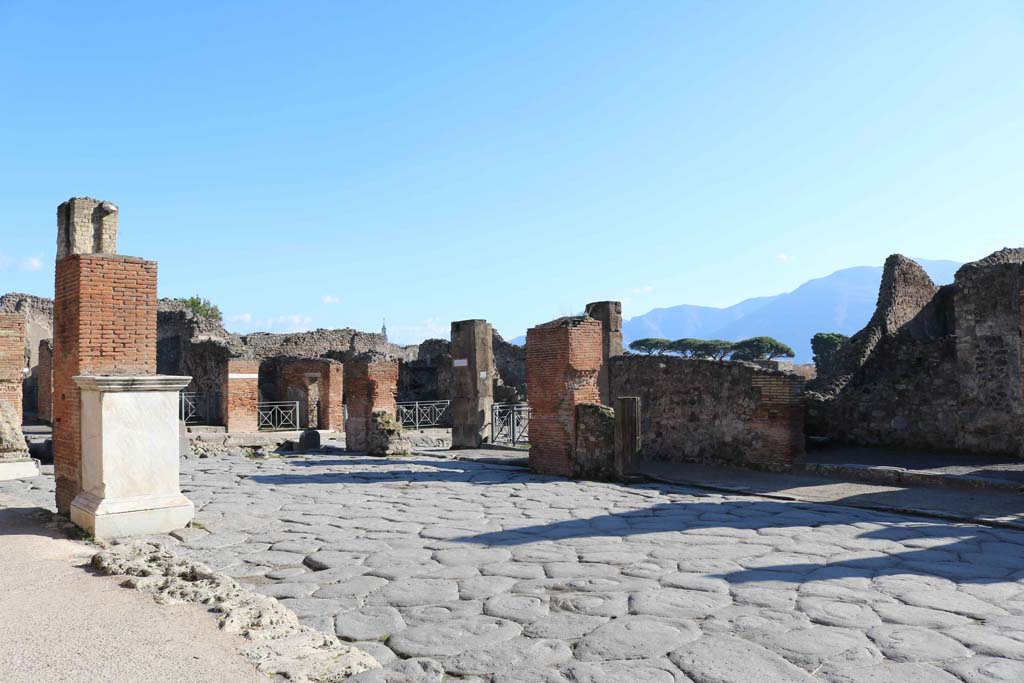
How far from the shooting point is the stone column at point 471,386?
50.9 feet

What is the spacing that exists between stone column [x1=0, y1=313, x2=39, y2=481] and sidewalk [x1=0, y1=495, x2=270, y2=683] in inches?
235

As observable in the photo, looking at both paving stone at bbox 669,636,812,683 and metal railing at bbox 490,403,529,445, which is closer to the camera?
paving stone at bbox 669,636,812,683

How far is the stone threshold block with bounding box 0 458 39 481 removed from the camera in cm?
943

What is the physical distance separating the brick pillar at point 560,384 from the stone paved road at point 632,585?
101 inches

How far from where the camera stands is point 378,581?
14.3ft

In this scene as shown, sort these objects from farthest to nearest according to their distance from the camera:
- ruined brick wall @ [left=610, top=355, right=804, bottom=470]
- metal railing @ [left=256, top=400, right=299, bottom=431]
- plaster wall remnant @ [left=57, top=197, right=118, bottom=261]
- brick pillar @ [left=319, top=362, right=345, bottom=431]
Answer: metal railing @ [left=256, top=400, right=299, bottom=431], brick pillar @ [left=319, top=362, right=345, bottom=431], ruined brick wall @ [left=610, top=355, right=804, bottom=470], plaster wall remnant @ [left=57, top=197, right=118, bottom=261]

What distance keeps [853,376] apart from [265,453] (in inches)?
444

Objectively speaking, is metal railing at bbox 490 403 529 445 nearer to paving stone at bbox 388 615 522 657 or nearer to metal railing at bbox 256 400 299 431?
metal railing at bbox 256 400 299 431

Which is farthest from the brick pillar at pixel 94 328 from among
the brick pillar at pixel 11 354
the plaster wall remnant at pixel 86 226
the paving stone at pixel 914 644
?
the brick pillar at pixel 11 354

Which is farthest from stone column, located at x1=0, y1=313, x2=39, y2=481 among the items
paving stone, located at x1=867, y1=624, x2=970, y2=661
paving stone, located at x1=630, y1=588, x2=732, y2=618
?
paving stone, located at x1=867, y1=624, x2=970, y2=661

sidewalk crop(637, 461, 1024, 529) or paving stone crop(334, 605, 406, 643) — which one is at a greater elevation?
paving stone crop(334, 605, 406, 643)

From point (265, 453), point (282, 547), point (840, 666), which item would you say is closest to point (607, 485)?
point (282, 547)

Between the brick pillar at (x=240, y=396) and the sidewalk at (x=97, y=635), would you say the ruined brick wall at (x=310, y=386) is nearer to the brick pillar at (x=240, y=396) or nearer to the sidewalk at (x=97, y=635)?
the brick pillar at (x=240, y=396)

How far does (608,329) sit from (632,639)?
1083cm
